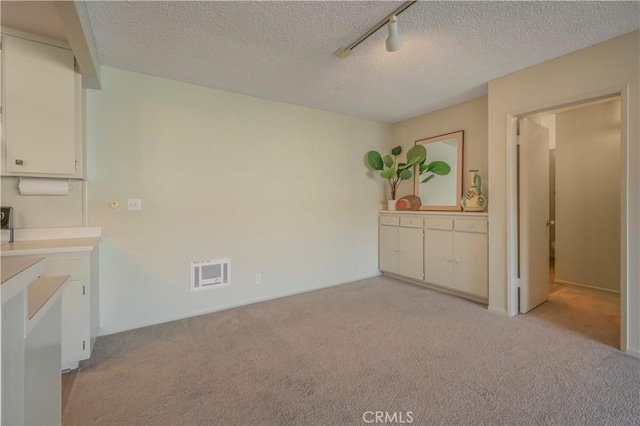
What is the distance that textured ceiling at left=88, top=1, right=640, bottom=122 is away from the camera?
183cm

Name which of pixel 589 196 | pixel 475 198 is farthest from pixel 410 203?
pixel 589 196

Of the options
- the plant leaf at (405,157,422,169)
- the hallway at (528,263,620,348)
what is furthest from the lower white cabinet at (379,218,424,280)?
the hallway at (528,263,620,348)

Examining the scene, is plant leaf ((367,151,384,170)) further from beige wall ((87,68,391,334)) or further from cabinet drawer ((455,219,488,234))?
cabinet drawer ((455,219,488,234))

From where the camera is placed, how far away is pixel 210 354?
7.10 feet

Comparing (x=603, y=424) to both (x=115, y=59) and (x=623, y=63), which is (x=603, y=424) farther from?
(x=115, y=59)

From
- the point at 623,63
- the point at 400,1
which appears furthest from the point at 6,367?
the point at 623,63

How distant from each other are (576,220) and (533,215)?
5.18 feet

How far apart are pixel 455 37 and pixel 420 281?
2913 millimetres

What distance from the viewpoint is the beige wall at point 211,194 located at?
2.57m

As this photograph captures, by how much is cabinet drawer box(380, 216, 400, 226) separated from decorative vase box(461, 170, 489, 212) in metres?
0.97

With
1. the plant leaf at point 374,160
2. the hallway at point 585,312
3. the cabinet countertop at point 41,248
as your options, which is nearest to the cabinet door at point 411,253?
the plant leaf at point 374,160

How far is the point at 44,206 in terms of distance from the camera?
223cm

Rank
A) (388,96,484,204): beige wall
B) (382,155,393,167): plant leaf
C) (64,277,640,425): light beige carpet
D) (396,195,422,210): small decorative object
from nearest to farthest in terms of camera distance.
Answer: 1. (64,277,640,425): light beige carpet
2. (388,96,484,204): beige wall
3. (396,195,422,210): small decorative object
4. (382,155,393,167): plant leaf

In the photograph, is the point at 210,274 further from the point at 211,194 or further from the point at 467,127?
the point at 467,127
